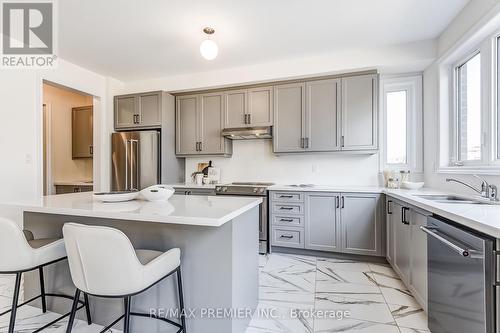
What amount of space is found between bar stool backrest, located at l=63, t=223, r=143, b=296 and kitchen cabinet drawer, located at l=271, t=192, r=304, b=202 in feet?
7.43

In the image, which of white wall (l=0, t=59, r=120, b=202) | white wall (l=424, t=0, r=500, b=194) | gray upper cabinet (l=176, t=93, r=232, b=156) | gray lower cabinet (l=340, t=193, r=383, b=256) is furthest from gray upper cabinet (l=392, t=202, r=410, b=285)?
white wall (l=0, t=59, r=120, b=202)

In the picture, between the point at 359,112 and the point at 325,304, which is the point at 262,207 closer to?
the point at 325,304

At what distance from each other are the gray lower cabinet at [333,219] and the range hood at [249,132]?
34.9 inches

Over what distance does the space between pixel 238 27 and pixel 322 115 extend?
60.5 inches

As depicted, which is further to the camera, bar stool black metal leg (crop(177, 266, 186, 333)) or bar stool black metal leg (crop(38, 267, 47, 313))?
bar stool black metal leg (crop(38, 267, 47, 313))

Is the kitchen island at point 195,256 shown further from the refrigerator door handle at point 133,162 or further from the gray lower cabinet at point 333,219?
the refrigerator door handle at point 133,162

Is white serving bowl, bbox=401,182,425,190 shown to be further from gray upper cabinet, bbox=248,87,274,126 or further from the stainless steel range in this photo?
gray upper cabinet, bbox=248,87,274,126

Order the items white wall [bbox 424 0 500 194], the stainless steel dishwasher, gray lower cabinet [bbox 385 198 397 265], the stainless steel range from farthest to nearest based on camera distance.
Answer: the stainless steel range, gray lower cabinet [bbox 385 198 397 265], white wall [bbox 424 0 500 194], the stainless steel dishwasher

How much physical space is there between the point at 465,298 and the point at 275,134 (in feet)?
8.80

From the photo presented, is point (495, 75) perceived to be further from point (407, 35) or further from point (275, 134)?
point (275, 134)

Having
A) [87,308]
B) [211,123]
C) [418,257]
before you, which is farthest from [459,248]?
[211,123]

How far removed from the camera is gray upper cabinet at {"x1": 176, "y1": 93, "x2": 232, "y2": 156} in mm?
3893

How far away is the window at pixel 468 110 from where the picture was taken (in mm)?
2355

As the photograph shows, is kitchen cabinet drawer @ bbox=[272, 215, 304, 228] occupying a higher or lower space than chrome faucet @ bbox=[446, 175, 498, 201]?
lower
